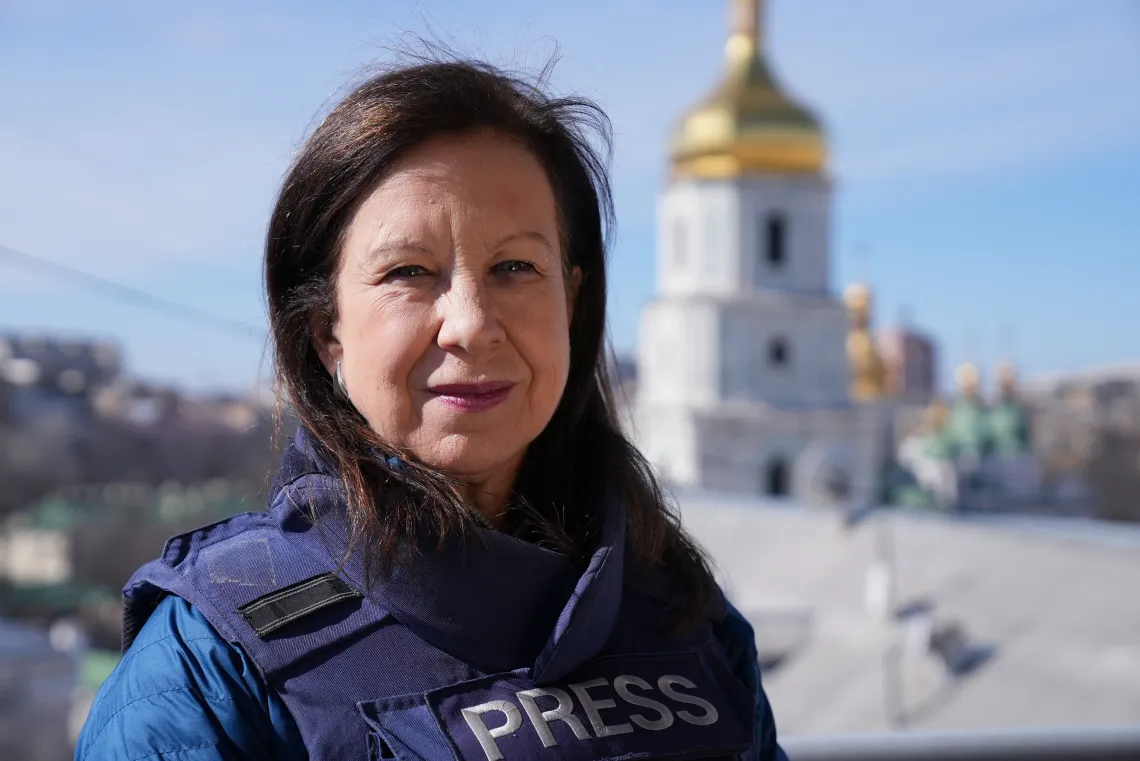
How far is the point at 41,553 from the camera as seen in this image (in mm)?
31422

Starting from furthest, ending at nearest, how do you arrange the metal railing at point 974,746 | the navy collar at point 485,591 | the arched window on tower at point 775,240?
the arched window on tower at point 775,240, the metal railing at point 974,746, the navy collar at point 485,591

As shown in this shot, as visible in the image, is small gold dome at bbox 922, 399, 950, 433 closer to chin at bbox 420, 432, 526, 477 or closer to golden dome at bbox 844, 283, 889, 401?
golden dome at bbox 844, 283, 889, 401

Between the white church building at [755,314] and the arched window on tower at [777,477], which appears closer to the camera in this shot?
the white church building at [755,314]

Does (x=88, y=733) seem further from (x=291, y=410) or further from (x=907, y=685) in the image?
(x=907, y=685)

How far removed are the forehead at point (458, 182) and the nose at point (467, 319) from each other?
0.25 feet

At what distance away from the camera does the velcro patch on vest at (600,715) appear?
1325 millimetres

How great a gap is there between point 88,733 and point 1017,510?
26.7 meters

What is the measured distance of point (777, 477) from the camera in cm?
2377

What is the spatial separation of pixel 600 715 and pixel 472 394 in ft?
1.22

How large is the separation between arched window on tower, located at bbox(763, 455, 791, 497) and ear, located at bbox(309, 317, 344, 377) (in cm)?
2246

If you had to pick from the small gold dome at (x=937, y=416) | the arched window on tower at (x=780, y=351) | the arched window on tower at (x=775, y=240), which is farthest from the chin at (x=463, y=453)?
→ the small gold dome at (x=937, y=416)

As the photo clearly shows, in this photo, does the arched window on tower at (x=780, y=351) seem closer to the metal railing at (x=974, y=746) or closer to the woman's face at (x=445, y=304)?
the metal railing at (x=974, y=746)

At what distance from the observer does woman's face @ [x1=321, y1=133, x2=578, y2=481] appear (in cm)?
144

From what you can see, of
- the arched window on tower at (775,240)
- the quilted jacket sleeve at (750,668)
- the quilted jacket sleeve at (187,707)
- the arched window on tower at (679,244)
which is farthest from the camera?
the arched window on tower at (679,244)
